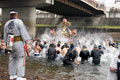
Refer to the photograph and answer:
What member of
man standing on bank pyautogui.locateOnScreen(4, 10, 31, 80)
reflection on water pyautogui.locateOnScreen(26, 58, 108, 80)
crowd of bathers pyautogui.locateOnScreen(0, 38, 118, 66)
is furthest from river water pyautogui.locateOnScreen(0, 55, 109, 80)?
man standing on bank pyautogui.locateOnScreen(4, 10, 31, 80)

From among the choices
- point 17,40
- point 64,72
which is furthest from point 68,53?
point 17,40

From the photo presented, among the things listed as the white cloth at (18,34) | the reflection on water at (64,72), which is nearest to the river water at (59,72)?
the reflection on water at (64,72)

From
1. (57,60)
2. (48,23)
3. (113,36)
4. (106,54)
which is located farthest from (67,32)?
(48,23)

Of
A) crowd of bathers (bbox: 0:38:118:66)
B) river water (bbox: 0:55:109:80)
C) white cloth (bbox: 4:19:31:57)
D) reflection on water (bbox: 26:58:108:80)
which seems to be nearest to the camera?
white cloth (bbox: 4:19:31:57)

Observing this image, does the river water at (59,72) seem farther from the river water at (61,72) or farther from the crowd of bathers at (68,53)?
the crowd of bathers at (68,53)

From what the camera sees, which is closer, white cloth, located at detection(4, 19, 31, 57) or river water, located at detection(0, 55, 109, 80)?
white cloth, located at detection(4, 19, 31, 57)

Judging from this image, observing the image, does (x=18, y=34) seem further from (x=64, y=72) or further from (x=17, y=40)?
(x=64, y=72)

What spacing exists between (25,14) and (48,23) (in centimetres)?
3770

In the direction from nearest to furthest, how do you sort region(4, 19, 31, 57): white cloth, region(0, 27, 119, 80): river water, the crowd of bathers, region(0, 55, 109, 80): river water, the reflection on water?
region(4, 19, 31, 57): white cloth, region(0, 27, 119, 80): river water, region(0, 55, 109, 80): river water, the reflection on water, the crowd of bathers

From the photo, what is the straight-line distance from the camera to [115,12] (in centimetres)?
6444

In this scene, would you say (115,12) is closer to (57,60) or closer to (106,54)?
(106,54)

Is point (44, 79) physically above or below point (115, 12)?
below

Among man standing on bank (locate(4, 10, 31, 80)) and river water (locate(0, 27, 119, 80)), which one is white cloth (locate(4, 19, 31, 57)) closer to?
man standing on bank (locate(4, 10, 31, 80))

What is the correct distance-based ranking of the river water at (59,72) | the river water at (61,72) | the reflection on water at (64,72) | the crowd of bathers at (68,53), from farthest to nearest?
the crowd of bathers at (68,53) < the reflection on water at (64,72) < the river water at (61,72) < the river water at (59,72)
